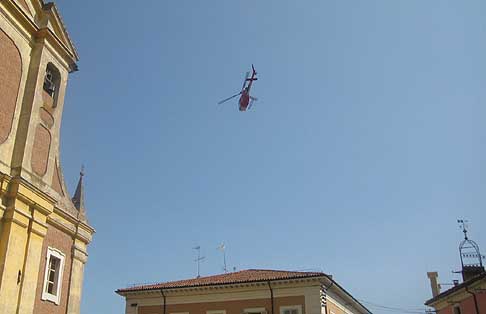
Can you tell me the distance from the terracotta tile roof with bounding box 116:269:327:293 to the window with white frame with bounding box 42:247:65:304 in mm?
16524

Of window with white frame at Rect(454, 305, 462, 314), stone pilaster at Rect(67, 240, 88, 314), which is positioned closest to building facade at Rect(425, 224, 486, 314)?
window with white frame at Rect(454, 305, 462, 314)

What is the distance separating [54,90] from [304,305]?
19.5 meters

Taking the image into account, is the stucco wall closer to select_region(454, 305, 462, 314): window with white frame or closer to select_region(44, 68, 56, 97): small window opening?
select_region(454, 305, 462, 314): window with white frame

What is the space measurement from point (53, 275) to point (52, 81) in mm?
6529

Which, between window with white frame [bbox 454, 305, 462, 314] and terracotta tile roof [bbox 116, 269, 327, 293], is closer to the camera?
terracotta tile roof [bbox 116, 269, 327, 293]

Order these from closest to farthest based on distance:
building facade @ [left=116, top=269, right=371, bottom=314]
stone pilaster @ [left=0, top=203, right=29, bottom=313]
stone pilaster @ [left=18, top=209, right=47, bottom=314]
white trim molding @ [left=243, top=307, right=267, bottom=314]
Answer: stone pilaster @ [left=0, top=203, right=29, bottom=313] < stone pilaster @ [left=18, top=209, right=47, bottom=314] < building facade @ [left=116, top=269, right=371, bottom=314] < white trim molding @ [left=243, top=307, right=267, bottom=314]

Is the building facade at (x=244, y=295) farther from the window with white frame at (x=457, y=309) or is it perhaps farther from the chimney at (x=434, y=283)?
the chimney at (x=434, y=283)

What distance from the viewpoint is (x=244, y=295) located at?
31609mm

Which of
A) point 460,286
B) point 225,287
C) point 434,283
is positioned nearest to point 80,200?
point 225,287

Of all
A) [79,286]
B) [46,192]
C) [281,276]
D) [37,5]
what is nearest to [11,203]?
[46,192]

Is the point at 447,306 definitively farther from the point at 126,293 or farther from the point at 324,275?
the point at 126,293

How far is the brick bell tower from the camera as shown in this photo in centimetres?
1403

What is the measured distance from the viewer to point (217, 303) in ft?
105

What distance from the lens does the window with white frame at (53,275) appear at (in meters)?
15.9
